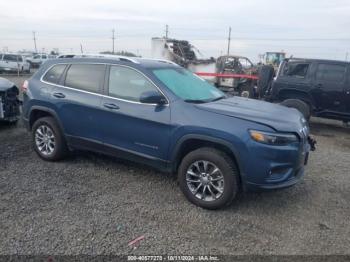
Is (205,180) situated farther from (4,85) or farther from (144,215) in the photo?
(4,85)

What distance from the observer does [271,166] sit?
12.5ft

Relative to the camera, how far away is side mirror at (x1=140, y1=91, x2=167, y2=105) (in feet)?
13.8

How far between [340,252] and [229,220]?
1138 mm

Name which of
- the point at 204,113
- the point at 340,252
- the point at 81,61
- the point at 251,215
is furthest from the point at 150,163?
the point at 340,252

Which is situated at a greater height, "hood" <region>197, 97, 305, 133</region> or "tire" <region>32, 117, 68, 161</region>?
"hood" <region>197, 97, 305, 133</region>

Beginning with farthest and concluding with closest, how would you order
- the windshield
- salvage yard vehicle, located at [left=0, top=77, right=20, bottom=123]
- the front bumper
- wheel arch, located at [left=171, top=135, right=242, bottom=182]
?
salvage yard vehicle, located at [left=0, top=77, right=20, bottom=123]
the windshield
wheel arch, located at [left=171, top=135, right=242, bottom=182]
the front bumper

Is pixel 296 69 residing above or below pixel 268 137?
above

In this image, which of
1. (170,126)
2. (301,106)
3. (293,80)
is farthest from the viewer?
(293,80)

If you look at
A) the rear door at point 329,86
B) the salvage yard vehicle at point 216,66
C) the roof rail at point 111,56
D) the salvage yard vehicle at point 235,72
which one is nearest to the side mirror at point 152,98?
the roof rail at point 111,56

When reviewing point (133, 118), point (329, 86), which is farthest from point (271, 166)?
point (329, 86)

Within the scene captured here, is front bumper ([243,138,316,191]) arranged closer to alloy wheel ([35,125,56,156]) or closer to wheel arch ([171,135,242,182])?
wheel arch ([171,135,242,182])

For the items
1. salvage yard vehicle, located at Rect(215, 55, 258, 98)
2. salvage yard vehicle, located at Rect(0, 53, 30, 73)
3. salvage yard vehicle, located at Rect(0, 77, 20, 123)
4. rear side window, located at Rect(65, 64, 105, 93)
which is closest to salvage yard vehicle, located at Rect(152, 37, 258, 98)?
salvage yard vehicle, located at Rect(215, 55, 258, 98)

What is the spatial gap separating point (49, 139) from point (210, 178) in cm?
278

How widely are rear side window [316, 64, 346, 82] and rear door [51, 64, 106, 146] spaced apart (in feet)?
20.5
